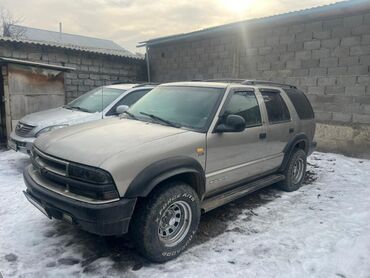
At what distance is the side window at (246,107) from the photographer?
4207mm

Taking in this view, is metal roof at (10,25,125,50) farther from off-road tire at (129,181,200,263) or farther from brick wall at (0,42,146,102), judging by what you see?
off-road tire at (129,181,200,263)

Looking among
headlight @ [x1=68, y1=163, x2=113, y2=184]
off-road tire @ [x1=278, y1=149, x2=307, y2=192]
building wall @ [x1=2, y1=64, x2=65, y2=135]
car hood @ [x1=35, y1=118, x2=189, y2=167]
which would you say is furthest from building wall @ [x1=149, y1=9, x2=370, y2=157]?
headlight @ [x1=68, y1=163, x2=113, y2=184]

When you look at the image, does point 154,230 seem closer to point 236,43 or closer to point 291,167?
point 291,167

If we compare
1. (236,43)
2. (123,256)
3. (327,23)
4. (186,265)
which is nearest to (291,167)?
(186,265)

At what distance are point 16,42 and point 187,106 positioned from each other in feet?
26.1

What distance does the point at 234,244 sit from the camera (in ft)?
12.3

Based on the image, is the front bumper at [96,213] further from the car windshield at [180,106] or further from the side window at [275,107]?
the side window at [275,107]

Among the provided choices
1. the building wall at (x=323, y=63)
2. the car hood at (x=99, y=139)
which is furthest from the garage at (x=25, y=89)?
the building wall at (x=323, y=63)

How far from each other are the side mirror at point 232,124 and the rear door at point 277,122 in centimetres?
110

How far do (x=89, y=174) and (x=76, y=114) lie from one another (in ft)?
14.1

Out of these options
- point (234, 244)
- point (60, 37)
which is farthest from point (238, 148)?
point (60, 37)

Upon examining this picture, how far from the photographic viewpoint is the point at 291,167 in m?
5.57

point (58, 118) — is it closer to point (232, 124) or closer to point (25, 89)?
point (25, 89)

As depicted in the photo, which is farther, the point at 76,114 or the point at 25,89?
the point at 25,89
